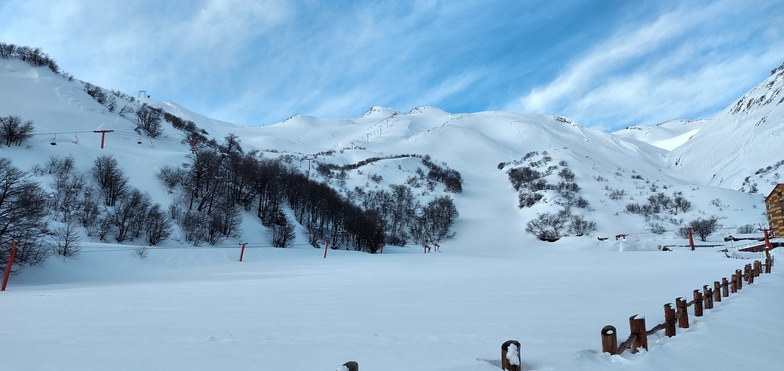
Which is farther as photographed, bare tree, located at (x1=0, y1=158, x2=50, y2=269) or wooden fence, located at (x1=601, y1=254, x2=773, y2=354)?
bare tree, located at (x1=0, y1=158, x2=50, y2=269)

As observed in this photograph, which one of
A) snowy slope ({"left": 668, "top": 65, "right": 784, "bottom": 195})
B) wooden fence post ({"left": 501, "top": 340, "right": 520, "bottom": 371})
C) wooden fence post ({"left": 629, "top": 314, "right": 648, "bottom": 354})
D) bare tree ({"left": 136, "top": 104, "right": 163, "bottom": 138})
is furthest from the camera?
snowy slope ({"left": 668, "top": 65, "right": 784, "bottom": 195})

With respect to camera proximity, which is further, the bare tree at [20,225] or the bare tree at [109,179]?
the bare tree at [109,179]

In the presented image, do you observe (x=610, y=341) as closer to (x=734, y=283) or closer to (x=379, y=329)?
(x=379, y=329)

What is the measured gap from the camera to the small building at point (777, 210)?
36.0m

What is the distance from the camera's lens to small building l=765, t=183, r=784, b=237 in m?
36.0

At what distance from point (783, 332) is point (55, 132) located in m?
58.7

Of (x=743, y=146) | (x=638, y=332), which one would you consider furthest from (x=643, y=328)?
(x=743, y=146)

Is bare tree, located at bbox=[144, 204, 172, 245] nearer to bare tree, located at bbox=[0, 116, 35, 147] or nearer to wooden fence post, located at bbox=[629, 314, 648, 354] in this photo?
bare tree, located at bbox=[0, 116, 35, 147]

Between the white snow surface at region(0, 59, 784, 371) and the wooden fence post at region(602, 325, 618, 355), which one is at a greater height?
the wooden fence post at region(602, 325, 618, 355)

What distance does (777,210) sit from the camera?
36.8m

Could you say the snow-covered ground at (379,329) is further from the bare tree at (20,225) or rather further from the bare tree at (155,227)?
the bare tree at (155,227)

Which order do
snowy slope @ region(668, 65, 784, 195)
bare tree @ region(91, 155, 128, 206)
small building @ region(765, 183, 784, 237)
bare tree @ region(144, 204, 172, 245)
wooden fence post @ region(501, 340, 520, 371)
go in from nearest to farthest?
wooden fence post @ region(501, 340, 520, 371), bare tree @ region(144, 204, 172, 245), bare tree @ region(91, 155, 128, 206), small building @ region(765, 183, 784, 237), snowy slope @ region(668, 65, 784, 195)

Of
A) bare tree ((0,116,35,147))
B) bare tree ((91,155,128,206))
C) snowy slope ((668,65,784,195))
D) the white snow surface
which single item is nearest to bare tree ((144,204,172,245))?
bare tree ((91,155,128,206))

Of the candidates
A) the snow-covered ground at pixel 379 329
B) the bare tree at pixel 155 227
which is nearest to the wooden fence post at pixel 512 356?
the snow-covered ground at pixel 379 329
